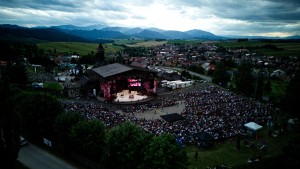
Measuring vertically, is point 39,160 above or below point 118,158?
below

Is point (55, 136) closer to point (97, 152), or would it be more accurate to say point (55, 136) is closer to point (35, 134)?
point (35, 134)

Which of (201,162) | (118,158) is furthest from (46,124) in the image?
(201,162)

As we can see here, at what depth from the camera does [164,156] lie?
18500 mm

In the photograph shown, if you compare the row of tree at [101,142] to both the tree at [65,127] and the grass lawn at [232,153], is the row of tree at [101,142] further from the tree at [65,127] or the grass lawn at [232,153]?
the grass lawn at [232,153]

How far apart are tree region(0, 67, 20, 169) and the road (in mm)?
4707

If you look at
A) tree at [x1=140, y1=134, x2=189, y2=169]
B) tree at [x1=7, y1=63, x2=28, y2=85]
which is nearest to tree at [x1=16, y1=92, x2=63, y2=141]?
tree at [x1=140, y1=134, x2=189, y2=169]

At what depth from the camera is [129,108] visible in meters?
46.5

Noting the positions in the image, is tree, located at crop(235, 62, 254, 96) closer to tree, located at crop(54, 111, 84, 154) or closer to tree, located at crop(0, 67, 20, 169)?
tree, located at crop(54, 111, 84, 154)

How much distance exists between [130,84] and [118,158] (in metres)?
39.3

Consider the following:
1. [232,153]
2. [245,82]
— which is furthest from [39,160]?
[245,82]

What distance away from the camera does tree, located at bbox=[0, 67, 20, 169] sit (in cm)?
2009

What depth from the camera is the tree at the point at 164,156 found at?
18.4m

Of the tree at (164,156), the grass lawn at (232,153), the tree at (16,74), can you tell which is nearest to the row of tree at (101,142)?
the tree at (164,156)

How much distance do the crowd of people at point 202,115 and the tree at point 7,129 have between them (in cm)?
1459
